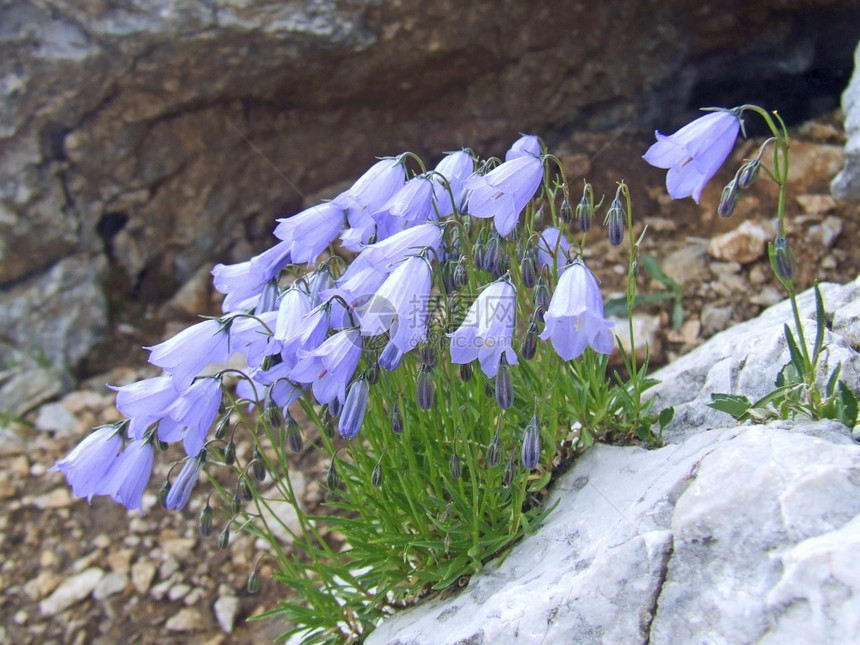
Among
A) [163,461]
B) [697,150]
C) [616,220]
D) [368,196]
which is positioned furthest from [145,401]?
[163,461]

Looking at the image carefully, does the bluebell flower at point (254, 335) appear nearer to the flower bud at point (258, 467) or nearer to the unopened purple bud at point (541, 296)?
the flower bud at point (258, 467)

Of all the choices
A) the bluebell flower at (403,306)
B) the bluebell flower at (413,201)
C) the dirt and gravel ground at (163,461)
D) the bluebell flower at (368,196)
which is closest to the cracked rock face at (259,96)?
the dirt and gravel ground at (163,461)

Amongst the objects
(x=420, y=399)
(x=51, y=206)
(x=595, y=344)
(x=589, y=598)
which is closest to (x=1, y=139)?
(x=51, y=206)

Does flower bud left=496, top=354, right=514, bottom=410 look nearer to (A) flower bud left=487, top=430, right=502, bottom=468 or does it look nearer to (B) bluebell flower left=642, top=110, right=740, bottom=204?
(A) flower bud left=487, top=430, right=502, bottom=468

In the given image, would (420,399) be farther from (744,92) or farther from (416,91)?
(744,92)

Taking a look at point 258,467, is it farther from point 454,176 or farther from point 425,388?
point 454,176

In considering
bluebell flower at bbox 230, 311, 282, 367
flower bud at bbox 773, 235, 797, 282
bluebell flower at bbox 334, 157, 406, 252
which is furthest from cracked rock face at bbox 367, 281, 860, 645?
bluebell flower at bbox 334, 157, 406, 252
